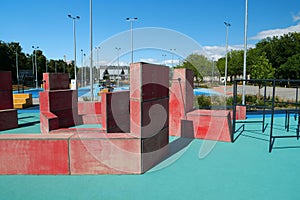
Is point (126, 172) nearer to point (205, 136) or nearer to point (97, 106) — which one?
point (205, 136)

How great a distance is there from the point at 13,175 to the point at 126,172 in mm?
2875

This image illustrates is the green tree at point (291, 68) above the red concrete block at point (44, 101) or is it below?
above

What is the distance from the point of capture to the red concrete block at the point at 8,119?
34.6ft

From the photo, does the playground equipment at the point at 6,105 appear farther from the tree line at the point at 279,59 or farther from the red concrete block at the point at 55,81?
the tree line at the point at 279,59

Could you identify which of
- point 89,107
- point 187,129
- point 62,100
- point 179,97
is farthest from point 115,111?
point 89,107

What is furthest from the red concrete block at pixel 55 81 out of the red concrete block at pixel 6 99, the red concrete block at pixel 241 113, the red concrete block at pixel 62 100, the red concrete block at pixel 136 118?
the red concrete block at pixel 241 113

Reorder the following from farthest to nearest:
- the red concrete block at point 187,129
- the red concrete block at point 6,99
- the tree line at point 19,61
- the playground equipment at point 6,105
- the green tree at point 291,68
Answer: the tree line at point 19,61
the green tree at point 291,68
the red concrete block at point 6,99
the playground equipment at point 6,105
the red concrete block at point 187,129

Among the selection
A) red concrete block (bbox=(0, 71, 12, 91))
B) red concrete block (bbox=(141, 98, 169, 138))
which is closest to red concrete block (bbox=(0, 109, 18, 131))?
red concrete block (bbox=(0, 71, 12, 91))

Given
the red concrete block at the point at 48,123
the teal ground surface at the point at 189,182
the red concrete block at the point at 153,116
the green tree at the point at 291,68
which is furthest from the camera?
the green tree at the point at 291,68

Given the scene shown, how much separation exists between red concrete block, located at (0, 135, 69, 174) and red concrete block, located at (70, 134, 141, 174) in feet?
0.90

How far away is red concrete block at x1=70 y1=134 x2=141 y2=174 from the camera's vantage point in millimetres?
5504

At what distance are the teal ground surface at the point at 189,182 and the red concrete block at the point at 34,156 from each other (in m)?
0.19

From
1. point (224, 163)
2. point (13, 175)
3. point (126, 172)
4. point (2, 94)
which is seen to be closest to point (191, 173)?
point (224, 163)

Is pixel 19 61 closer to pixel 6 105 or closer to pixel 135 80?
pixel 6 105
